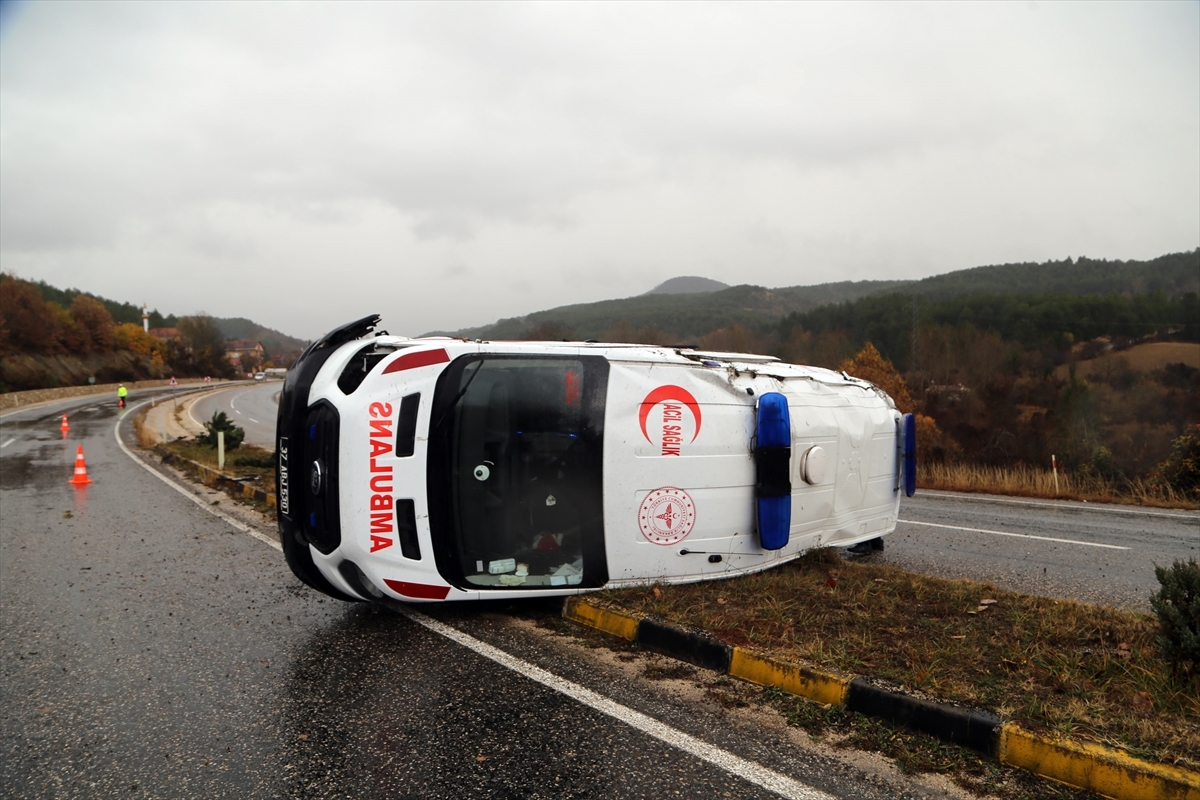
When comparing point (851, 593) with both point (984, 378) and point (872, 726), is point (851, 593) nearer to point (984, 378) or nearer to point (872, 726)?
point (872, 726)

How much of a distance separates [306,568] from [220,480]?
8.76 m

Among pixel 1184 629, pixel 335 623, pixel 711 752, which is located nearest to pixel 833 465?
pixel 1184 629

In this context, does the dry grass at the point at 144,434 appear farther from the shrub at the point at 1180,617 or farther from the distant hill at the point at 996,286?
the distant hill at the point at 996,286

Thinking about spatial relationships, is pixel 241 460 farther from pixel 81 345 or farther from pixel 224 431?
pixel 81 345

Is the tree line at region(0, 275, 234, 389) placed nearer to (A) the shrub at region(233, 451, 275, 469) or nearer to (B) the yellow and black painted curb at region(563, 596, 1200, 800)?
(A) the shrub at region(233, 451, 275, 469)

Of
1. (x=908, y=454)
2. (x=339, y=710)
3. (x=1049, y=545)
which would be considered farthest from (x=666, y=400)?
(x=1049, y=545)

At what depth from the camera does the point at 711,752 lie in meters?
3.34

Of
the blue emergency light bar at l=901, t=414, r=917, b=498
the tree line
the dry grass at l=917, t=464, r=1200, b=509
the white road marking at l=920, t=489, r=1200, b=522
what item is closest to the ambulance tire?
the blue emergency light bar at l=901, t=414, r=917, b=498

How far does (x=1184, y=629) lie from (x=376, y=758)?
12.7 ft

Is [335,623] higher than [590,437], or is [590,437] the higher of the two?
[590,437]

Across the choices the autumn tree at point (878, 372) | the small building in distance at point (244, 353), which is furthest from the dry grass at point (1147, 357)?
the small building in distance at point (244, 353)

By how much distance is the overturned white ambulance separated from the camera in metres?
4.79

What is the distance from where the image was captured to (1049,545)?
8391 mm

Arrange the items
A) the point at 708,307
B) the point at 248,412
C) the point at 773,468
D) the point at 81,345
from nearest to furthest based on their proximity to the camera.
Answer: the point at 773,468 → the point at 248,412 → the point at 708,307 → the point at 81,345
